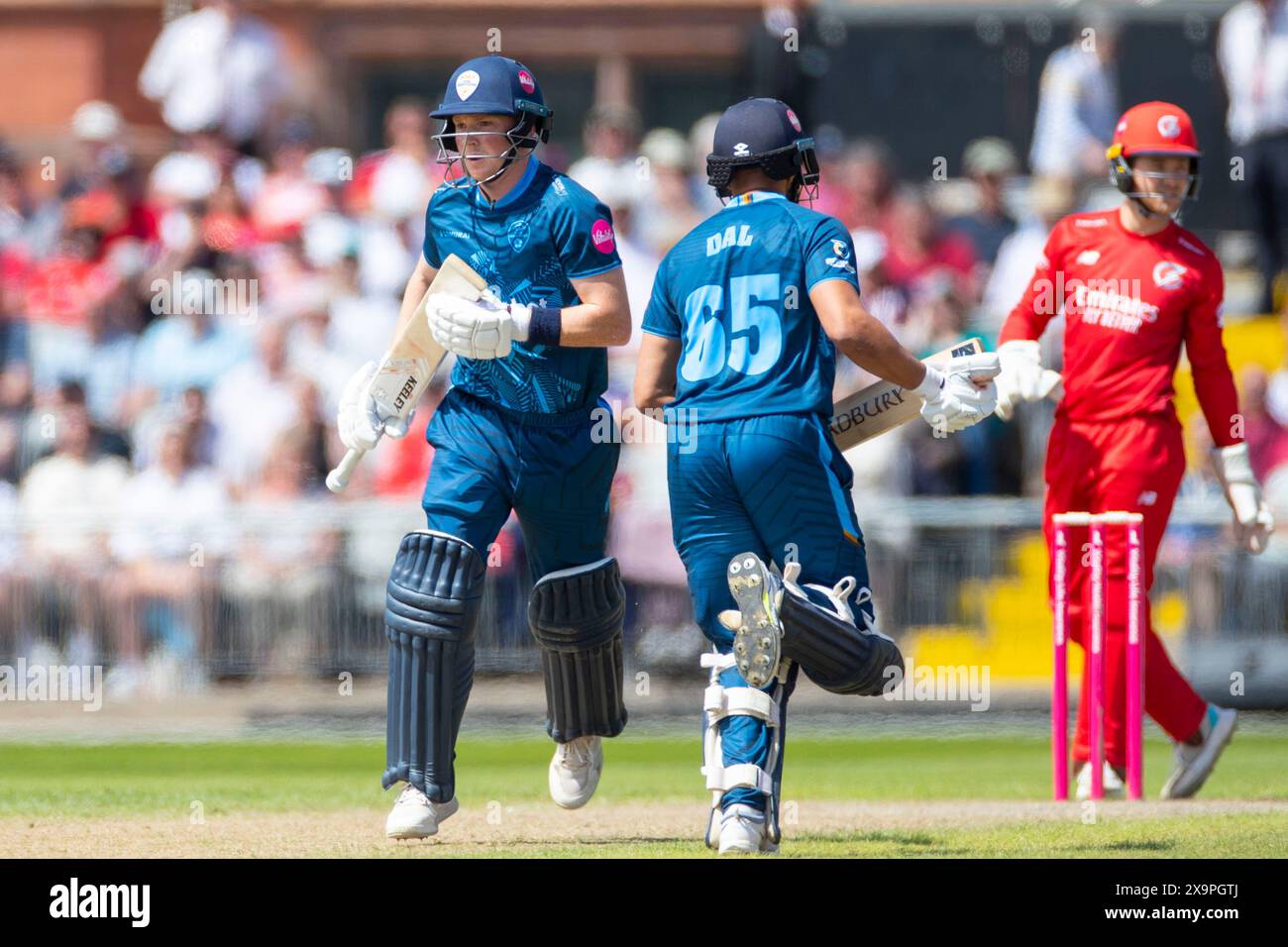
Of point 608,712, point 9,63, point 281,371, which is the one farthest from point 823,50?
point 608,712

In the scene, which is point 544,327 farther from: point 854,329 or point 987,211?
point 987,211

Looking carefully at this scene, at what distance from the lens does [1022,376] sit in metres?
8.62

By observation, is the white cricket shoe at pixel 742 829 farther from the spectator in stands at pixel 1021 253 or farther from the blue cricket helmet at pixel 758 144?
the spectator in stands at pixel 1021 253

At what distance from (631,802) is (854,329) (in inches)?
106

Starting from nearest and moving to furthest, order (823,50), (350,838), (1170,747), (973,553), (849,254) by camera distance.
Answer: (849,254) < (350,838) < (1170,747) < (973,553) < (823,50)

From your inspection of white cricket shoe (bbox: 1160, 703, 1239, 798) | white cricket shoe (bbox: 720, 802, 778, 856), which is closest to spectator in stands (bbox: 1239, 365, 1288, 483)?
white cricket shoe (bbox: 1160, 703, 1239, 798)

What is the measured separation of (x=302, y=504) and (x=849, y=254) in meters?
6.20

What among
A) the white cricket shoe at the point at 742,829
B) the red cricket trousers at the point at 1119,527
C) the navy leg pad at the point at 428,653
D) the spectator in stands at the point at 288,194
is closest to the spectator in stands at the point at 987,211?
the spectator in stands at the point at 288,194

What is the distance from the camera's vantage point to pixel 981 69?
1588cm

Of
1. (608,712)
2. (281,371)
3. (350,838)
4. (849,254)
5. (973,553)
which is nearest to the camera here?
(849,254)

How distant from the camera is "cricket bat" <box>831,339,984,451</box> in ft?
24.2

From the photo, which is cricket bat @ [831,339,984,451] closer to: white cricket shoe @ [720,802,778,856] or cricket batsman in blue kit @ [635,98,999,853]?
cricket batsman in blue kit @ [635,98,999,853]

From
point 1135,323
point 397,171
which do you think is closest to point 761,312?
point 1135,323

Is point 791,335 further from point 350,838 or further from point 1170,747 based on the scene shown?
point 1170,747
